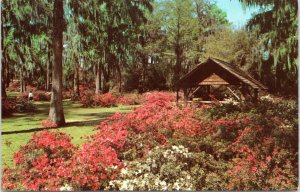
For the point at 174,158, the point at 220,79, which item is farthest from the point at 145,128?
the point at 220,79

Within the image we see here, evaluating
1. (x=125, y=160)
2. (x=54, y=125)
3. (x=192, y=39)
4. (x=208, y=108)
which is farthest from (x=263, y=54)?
(x=192, y=39)

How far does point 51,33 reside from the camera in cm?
1171

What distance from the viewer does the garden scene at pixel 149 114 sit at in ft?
22.0

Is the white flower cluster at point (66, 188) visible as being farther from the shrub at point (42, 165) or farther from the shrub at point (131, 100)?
the shrub at point (131, 100)

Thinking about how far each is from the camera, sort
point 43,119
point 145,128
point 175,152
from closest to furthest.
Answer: point 175,152
point 145,128
point 43,119

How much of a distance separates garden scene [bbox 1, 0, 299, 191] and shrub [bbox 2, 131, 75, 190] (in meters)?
0.02

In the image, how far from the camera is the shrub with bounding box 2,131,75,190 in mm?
6488

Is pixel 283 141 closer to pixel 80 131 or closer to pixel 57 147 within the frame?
pixel 57 147

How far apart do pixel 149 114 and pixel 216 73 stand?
430 cm

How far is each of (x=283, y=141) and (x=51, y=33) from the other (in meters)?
8.43

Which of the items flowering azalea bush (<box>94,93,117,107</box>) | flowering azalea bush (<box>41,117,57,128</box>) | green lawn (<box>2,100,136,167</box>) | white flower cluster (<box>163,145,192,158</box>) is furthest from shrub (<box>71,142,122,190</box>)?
flowering azalea bush (<box>94,93,117,107</box>)

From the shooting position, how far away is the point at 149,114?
413 inches

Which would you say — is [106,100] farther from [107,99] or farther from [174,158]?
[174,158]

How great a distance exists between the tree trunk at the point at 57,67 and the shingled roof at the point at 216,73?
497 cm
